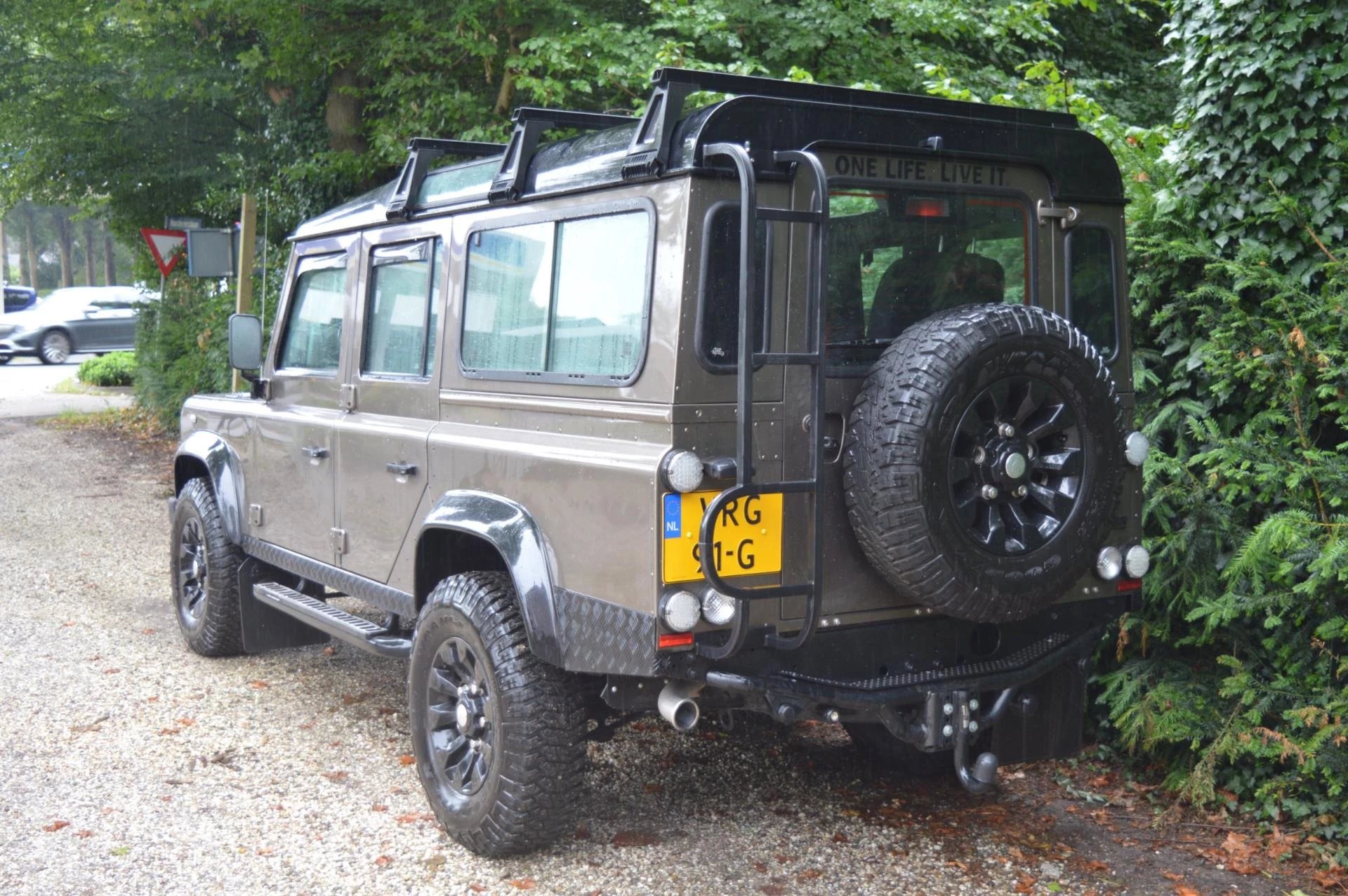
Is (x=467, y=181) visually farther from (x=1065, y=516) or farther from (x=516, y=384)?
(x=1065, y=516)

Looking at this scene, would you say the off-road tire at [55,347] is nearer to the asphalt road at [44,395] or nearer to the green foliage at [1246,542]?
the asphalt road at [44,395]

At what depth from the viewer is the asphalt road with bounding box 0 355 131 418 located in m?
19.1

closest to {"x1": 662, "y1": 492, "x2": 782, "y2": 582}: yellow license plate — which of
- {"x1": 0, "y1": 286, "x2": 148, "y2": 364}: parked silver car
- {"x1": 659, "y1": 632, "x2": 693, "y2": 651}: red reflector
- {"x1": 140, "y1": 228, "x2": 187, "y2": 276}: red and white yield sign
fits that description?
Answer: {"x1": 659, "y1": 632, "x2": 693, "y2": 651}: red reflector

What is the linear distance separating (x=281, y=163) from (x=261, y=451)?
8892mm

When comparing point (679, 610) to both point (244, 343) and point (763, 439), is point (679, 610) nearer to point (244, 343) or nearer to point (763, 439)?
point (763, 439)

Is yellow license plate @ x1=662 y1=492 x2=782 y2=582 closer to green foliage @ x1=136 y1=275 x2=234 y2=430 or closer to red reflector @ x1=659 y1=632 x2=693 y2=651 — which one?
red reflector @ x1=659 y1=632 x2=693 y2=651

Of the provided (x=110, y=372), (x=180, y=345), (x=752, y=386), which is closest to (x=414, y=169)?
(x=752, y=386)

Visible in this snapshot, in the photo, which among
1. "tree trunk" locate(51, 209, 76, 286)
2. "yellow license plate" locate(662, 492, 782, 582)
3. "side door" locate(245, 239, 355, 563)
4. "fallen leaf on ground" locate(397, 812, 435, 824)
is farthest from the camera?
"tree trunk" locate(51, 209, 76, 286)

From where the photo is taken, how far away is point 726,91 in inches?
144

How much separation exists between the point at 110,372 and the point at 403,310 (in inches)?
775

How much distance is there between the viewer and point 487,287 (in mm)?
4391

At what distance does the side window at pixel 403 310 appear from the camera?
4707mm

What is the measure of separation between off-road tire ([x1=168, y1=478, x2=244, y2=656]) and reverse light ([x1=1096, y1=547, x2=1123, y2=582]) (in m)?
4.10

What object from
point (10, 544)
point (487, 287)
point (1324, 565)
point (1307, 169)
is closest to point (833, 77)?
point (1307, 169)
